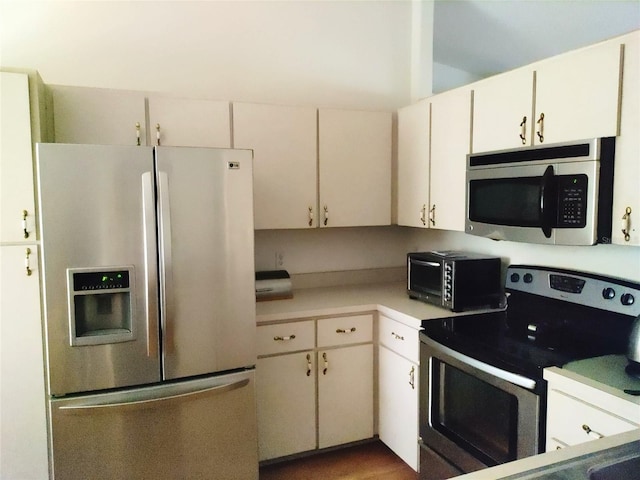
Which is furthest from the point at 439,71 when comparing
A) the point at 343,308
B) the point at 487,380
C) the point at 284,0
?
the point at 487,380

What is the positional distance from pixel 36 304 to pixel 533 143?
2.28m

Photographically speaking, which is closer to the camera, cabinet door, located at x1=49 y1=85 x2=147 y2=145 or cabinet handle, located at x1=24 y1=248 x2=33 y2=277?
cabinet handle, located at x1=24 y1=248 x2=33 y2=277

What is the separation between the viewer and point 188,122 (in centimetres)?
245

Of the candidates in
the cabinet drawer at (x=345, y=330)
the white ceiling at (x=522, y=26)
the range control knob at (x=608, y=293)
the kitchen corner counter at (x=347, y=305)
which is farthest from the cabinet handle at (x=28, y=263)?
the white ceiling at (x=522, y=26)

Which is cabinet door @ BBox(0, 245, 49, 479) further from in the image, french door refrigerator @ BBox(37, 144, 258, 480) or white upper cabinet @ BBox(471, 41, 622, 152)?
white upper cabinet @ BBox(471, 41, 622, 152)

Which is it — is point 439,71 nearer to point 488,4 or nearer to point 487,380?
point 488,4

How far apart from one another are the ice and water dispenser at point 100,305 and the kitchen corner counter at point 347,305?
2.28ft

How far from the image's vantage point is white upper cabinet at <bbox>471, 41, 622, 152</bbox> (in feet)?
5.45

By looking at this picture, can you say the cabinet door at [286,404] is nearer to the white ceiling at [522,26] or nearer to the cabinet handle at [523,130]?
the cabinet handle at [523,130]

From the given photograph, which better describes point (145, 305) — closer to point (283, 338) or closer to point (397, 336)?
point (283, 338)

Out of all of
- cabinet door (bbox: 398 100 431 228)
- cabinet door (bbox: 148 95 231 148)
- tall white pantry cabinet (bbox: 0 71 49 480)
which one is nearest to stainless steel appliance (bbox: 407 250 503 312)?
cabinet door (bbox: 398 100 431 228)

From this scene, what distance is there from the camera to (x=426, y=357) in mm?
2166

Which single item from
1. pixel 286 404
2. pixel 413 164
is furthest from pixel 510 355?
pixel 413 164

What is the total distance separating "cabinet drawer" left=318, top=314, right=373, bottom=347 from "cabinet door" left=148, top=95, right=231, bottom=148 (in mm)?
1154
